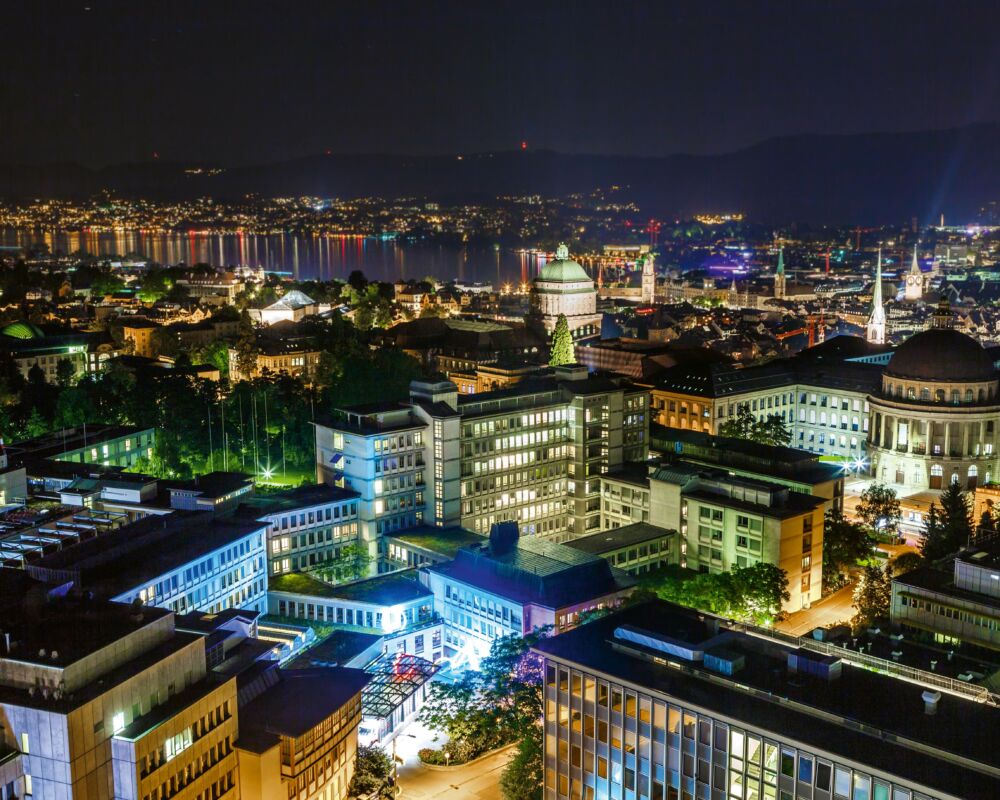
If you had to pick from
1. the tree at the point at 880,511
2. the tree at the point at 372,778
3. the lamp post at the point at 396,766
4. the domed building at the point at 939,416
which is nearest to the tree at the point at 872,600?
the tree at the point at 880,511

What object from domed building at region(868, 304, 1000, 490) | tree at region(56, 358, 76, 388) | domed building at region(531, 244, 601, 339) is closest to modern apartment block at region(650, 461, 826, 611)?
domed building at region(868, 304, 1000, 490)

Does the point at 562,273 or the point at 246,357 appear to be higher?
the point at 562,273

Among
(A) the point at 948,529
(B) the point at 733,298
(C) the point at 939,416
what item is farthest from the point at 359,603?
(B) the point at 733,298

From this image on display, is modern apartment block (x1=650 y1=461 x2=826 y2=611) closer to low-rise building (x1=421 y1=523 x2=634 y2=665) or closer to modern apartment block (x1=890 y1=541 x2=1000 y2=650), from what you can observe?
modern apartment block (x1=890 y1=541 x2=1000 y2=650)

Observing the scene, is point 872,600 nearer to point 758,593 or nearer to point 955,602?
point 955,602

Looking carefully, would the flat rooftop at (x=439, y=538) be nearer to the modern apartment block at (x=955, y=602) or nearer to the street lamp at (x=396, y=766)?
the street lamp at (x=396, y=766)

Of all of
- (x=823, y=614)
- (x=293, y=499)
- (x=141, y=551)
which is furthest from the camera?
(x=293, y=499)

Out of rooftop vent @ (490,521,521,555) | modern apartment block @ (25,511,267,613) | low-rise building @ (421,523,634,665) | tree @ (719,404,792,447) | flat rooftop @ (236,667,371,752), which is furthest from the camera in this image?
tree @ (719,404,792,447)
